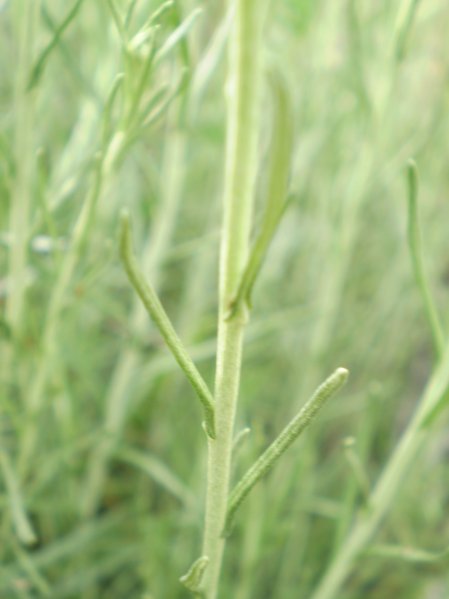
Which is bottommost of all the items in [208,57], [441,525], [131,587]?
[441,525]

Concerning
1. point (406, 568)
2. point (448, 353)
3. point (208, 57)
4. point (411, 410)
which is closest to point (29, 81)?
point (208, 57)

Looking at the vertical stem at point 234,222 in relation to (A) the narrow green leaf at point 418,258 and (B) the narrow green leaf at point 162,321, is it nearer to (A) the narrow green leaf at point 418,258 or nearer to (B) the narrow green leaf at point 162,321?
(B) the narrow green leaf at point 162,321

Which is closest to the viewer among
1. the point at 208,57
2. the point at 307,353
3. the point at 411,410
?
the point at 208,57

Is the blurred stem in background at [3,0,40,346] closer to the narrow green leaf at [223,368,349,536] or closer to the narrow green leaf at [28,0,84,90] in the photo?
the narrow green leaf at [28,0,84,90]

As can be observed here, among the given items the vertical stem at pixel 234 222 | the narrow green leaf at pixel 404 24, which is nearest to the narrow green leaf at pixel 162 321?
the vertical stem at pixel 234 222

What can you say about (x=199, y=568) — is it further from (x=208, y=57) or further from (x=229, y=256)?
(x=208, y=57)

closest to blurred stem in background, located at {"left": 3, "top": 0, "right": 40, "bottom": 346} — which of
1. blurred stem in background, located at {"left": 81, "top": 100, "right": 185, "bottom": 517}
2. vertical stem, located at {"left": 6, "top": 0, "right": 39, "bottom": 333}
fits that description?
vertical stem, located at {"left": 6, "top": 0, "right": 39, "bottom": 333}

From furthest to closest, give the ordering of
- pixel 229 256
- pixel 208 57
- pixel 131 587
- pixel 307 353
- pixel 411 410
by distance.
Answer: pixel 411 410 → pixel 307 353 → pixel 131 587 → pixel 208 57 → pixel 229 256
